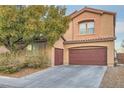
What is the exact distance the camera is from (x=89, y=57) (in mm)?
13070

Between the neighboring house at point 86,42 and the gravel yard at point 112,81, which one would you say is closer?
the gravel yard at point 112,81

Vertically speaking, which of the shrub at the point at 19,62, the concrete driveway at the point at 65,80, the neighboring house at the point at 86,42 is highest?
the neighboring house at the point at 86,42

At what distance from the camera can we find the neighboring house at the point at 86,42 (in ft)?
42.3

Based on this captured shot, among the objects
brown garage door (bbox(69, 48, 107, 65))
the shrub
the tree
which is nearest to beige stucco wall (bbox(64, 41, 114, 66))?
brown garage door (bbox(69, 48, 107, 65))

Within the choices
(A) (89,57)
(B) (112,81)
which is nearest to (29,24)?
(A) (89,57)

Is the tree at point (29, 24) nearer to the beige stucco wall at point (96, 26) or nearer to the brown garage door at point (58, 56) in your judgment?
the beige stucco wall at point (96, 26)

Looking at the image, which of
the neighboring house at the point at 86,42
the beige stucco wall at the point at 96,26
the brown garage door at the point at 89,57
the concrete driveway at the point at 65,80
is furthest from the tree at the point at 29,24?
the concrete driveway at the point at 65,80

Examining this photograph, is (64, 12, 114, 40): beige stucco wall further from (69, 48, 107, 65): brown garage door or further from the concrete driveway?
the concrete driveway

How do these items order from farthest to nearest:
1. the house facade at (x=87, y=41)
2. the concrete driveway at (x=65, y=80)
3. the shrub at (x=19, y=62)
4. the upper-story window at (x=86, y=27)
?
the upper-story window at (x=86, y=27)
the house facade at (x=87, y=41)
the shrub at (x=19, y=62)
the concrete driveway at (x=65, y=80)

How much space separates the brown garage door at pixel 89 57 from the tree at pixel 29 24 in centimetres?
192

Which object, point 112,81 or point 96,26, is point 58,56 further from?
point 112,81
